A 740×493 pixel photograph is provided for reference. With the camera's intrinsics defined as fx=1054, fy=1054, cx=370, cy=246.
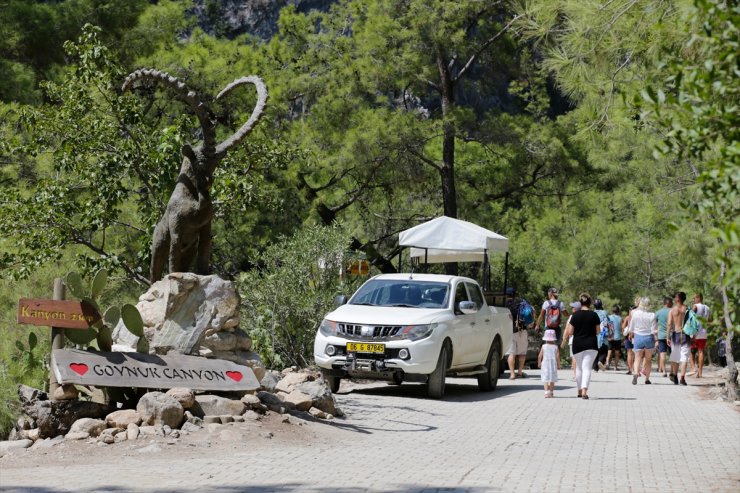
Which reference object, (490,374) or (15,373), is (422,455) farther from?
(490,374)

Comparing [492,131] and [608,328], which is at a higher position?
[492,131]

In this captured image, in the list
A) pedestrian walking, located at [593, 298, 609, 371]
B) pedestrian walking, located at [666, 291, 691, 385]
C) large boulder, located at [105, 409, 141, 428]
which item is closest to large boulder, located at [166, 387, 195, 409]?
large boulder, located at [105, 409, 141, 428]

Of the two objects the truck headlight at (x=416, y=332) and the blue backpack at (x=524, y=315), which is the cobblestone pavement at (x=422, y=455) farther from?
the blue backpack at (x=524, y=315)

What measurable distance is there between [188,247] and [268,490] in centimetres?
537

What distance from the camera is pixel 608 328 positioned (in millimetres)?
26062

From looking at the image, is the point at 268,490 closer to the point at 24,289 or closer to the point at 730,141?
the point at 730,141

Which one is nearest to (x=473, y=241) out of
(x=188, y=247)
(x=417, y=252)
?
(x=417, y=252)

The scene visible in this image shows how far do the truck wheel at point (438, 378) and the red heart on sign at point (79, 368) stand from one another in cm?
603

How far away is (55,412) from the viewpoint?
32.8 feet

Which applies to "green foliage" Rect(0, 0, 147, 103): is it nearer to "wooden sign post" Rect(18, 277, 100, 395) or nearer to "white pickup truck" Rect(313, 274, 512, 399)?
"white pickup truck" Rect(313, 274, 512, 399)

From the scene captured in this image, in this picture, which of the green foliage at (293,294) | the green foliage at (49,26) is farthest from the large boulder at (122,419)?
the green foliage at (49,26)

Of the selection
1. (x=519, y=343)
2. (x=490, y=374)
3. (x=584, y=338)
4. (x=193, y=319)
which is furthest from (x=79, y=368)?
(x=519, y=343)

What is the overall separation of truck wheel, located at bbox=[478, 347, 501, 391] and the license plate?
3035mm

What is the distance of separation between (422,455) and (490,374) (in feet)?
25.2
